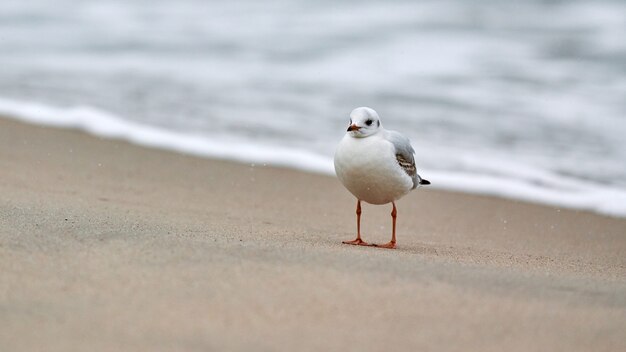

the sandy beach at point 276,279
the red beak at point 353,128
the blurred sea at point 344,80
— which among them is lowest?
the sandy beach at point 276,279

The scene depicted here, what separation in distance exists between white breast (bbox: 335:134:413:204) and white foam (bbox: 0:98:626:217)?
1977 mm

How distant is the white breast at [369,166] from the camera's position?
173 inches

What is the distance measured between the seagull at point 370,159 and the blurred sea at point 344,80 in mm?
1947

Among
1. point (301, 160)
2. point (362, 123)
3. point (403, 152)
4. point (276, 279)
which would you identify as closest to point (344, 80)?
point (301, 160)

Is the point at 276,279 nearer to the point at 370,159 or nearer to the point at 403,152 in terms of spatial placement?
the point at 370,159

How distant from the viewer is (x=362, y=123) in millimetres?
4398

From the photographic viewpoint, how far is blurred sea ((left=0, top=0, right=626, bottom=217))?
23.1 ft

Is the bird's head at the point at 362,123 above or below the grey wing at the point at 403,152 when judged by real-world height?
above

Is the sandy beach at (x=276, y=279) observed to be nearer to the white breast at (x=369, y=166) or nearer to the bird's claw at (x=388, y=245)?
the bird's claw at (x=388, y=245)

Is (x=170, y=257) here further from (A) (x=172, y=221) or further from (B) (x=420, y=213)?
(B) (x=420, y=213)

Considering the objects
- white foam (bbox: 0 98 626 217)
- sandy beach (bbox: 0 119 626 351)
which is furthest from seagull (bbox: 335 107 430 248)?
white foam (bbox: 0 98 626 217)

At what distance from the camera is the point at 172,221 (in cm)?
457

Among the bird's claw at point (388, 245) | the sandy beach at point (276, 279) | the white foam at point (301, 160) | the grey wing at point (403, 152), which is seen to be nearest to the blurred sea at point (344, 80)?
the white foam at point (301, 160)

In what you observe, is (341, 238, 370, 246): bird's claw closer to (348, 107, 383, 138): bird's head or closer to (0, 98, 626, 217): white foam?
(348, 107, 383, 138): bird's head
